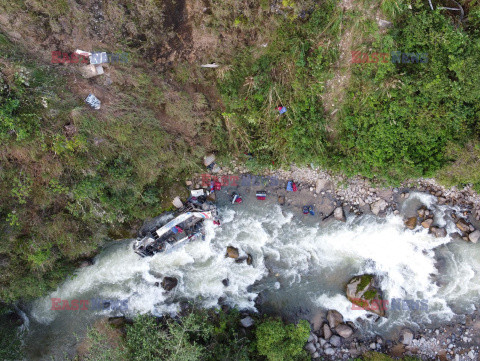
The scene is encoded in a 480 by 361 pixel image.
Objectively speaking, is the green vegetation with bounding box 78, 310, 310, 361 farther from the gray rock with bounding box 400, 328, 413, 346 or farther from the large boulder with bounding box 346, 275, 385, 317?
the gray rock with bounding box 400, 328, 413, 346

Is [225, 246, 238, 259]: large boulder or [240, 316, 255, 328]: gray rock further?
[225, 246, 238, 259]: large boulder

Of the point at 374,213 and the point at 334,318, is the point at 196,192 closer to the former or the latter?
the point at 374,213

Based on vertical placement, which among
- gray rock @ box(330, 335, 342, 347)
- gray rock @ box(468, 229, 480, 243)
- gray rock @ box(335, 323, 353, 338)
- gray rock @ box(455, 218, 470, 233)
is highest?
gray rock @ box(455, 218, 470, 233)

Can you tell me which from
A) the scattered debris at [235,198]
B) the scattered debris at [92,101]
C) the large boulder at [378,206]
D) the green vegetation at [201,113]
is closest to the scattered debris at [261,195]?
the scattered debris at [235,198]

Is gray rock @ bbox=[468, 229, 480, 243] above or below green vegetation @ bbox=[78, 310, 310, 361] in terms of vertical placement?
above

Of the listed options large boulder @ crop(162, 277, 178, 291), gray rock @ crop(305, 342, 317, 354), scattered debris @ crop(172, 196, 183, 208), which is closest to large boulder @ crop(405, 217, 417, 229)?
gray rock @ crop(305, 342, 317, 354)
